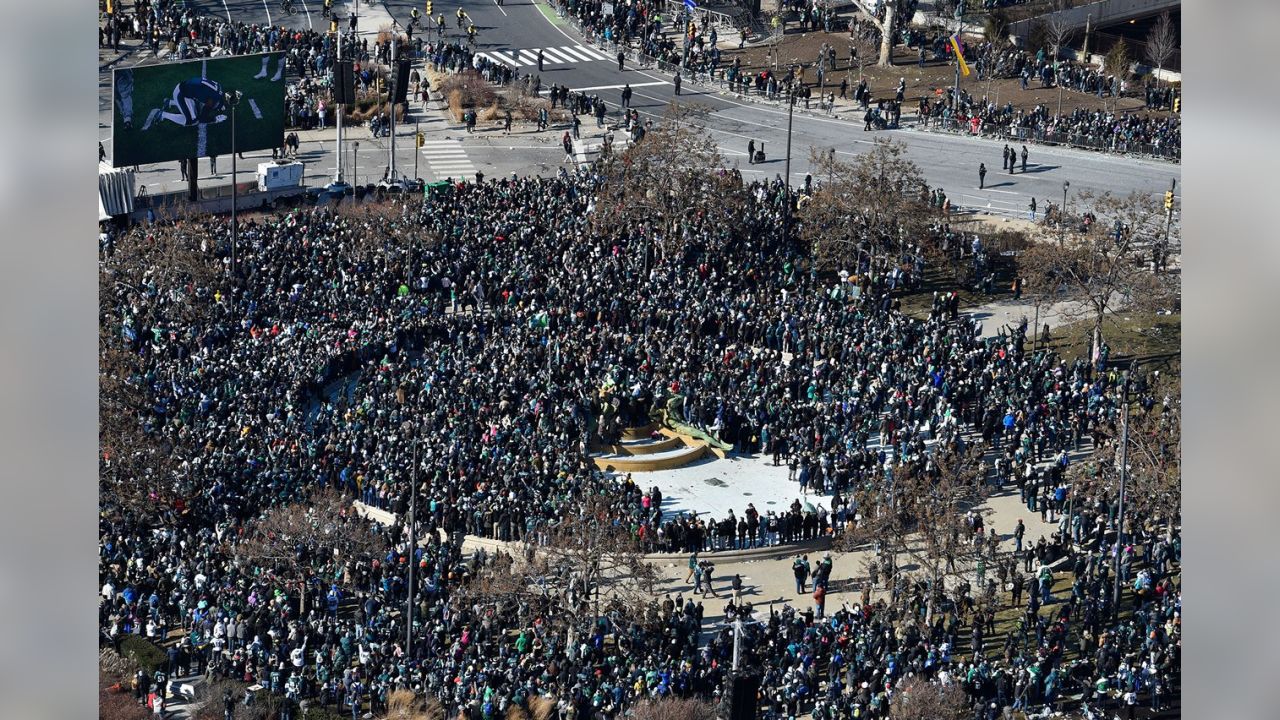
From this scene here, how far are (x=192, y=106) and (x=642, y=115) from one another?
858 inches

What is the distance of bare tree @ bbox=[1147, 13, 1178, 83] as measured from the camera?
96125 millimetres

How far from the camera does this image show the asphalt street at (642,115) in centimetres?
8503

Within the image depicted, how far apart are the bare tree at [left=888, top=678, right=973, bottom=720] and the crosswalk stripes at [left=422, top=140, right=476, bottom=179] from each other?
4679 cm

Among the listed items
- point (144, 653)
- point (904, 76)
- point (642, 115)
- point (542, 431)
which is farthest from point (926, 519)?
point (904, 76)

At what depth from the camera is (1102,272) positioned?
220ft

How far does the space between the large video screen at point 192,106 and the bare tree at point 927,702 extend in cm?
4428

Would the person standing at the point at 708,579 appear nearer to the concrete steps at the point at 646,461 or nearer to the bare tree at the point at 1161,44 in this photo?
the concrete steps at the point at 646,461

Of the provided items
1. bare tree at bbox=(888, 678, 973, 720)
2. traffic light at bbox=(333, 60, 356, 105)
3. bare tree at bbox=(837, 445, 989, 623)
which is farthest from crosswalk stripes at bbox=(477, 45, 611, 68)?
bare tree at bbox=(888, 678, 973, 720)

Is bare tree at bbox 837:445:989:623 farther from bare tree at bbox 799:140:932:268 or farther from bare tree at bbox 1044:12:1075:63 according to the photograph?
bare tree at bbox 1044:12:1075:63

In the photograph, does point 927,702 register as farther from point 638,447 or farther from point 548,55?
point 548,55

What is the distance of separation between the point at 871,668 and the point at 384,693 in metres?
10.4
